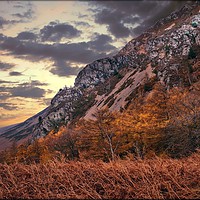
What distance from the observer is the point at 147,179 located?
4.93 m

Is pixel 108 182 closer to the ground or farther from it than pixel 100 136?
farther from it

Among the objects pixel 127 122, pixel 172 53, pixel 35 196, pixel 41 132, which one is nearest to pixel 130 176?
pixel 35 196

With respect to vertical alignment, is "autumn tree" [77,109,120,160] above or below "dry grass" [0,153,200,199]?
below

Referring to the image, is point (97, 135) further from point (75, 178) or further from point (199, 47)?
point (199, 47)

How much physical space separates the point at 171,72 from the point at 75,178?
93.0 metres

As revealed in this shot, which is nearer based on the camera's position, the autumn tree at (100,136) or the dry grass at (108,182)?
the dry grass at (108,182)

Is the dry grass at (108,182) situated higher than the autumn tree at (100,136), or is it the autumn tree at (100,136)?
the dry grass at (108,182)

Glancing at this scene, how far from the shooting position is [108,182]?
5.12 m

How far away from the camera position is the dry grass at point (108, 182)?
15.3 ft

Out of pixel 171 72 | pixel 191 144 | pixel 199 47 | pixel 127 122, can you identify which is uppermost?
pixel 199 47

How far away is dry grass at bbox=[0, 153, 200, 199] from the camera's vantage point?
4.67 metres

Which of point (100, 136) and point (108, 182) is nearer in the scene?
point (108, 182)

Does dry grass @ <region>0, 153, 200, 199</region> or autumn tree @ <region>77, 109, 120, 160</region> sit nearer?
dry grass @ <region>0, 153, 200, 199</region>

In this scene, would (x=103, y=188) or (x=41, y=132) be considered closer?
(x=103, y=188)
